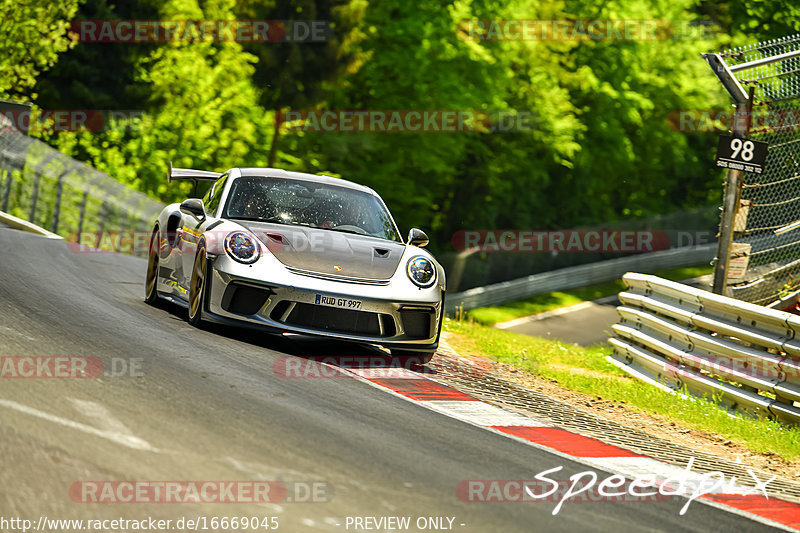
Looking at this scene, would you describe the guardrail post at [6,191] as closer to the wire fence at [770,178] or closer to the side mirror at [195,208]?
the side mirror at [195,208]

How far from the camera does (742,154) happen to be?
1038 centimetres

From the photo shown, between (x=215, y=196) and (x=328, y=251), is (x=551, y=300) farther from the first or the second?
(x=328, y=251)

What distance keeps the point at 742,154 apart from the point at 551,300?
89.4 ft

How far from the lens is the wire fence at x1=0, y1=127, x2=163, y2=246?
2027cm

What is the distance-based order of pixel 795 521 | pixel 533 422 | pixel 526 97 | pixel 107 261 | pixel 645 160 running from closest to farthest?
pixel 795 521
pixel 533 422
pixel 107 261
pixel 526 97
pixel 645 160

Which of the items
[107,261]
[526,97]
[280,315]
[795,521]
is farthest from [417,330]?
[526,97]

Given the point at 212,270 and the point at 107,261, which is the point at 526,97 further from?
the point at 212,270

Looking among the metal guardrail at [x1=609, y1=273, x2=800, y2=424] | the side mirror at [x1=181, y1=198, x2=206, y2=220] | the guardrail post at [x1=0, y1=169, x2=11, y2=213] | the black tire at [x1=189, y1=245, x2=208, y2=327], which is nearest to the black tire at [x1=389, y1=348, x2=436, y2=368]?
the black tire at [x1=189, y1=245, x2=208, y2=327]

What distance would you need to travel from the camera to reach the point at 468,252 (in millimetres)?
35500

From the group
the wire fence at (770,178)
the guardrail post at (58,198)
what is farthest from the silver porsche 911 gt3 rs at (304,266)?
the guardrail post at (58,198)

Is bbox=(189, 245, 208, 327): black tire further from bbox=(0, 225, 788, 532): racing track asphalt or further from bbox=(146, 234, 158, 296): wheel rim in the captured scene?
bbox=(146, 234, 158, 296): wheel rim

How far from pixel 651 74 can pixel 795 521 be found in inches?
1509

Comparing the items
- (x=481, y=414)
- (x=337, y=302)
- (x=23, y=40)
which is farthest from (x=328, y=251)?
(x=23, y=40)

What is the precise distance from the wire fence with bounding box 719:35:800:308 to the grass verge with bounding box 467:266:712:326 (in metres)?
20.1
